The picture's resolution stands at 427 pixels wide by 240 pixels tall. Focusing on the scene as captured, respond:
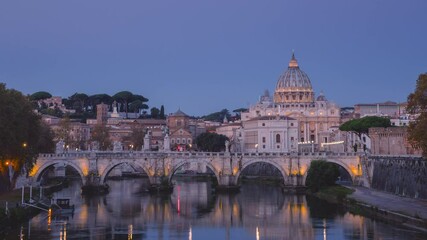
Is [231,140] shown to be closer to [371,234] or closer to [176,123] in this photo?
[176,123]

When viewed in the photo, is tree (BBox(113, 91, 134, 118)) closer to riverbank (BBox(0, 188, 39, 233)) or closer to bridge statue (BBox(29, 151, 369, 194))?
bridge statue (BBox(29, 151, 369, 194))

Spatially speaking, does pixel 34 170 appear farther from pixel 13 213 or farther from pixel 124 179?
pixel 124 179

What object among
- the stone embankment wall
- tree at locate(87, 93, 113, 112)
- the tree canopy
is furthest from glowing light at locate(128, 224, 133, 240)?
tree at locate(87, 93, 113, 112)

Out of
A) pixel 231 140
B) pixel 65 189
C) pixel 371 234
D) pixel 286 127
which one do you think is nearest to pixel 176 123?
pixel 231 140

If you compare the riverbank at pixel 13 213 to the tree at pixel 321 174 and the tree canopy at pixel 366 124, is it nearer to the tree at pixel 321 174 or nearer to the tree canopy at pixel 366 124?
the tree at pixel 321 174

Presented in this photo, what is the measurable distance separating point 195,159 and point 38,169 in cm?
1365

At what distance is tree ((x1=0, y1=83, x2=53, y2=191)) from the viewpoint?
1781 inches

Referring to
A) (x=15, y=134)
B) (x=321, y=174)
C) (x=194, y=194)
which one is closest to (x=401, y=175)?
(x=321, y=174)

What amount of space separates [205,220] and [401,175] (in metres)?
15.0

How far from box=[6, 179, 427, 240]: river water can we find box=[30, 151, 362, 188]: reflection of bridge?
3.70 metres

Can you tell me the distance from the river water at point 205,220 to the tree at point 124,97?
10973cm

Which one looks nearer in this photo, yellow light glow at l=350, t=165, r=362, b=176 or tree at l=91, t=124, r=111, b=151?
yellow light glow at l=350, t=165, r=362, b=176

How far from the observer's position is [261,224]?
A: 1721 inches

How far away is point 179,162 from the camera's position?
220 ft
